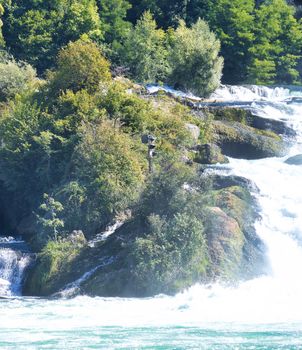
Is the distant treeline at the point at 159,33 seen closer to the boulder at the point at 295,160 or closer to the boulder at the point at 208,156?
the boulder at the point at 295,160

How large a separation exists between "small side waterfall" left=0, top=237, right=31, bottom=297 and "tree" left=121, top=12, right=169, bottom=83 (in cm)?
3799

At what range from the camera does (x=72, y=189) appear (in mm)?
54281

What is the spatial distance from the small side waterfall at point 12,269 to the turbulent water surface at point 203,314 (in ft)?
1.87

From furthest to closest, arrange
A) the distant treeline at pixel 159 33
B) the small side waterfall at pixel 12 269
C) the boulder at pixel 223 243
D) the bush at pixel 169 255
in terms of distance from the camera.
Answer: the distant treeline at pixel 159 33, the small side waterfall at pixel 12 269, the boulder at pixel 223 243, the bush at pixel 169 255

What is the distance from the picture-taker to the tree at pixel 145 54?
292 feet

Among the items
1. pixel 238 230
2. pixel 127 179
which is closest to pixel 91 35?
pixel 127 179

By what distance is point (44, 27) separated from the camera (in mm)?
93062

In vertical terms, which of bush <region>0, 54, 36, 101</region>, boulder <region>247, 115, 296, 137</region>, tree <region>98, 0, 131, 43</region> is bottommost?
boulder <region>247, 115, 296, 137</region>

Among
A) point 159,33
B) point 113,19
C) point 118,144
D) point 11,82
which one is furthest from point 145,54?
point 118,144

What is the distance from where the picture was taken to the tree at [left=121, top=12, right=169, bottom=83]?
88875mm

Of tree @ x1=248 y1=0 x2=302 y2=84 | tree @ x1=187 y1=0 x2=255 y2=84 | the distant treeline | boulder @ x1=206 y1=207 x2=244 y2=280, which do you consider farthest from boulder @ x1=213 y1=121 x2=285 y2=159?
tree @ x1=187 y1=0 x2=255 y2=84

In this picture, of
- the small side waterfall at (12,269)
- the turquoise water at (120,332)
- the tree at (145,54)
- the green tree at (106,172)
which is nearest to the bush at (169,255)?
the turquoise water at (120,332)

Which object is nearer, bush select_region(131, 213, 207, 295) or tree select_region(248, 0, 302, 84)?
bush select_region(131, 213, 207, 295)

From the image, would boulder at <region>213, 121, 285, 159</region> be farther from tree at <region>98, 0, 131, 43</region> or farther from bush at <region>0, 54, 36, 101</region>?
tree at <region>98, 0, 131, 43</region>
